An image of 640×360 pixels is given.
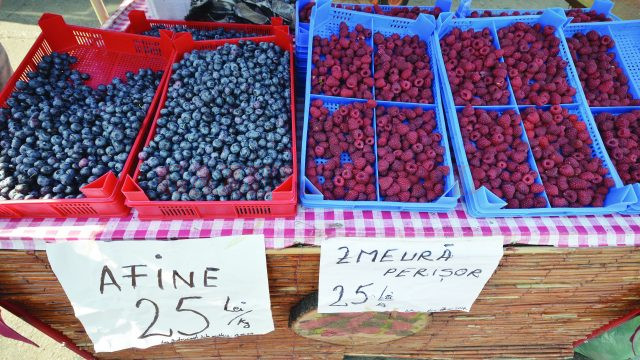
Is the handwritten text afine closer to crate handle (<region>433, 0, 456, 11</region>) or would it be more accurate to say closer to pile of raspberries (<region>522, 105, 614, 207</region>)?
pile of raspberries (<region>522, 105, 614, 207</region>)

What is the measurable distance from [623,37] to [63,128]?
9.53ft

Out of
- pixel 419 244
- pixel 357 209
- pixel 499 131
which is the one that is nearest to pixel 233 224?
pixel 357 209

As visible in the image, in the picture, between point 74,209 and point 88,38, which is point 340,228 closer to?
point 74,209

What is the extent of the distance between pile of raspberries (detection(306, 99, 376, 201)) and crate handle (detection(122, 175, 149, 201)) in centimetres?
62

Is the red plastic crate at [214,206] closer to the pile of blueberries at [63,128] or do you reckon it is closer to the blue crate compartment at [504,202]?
the pile of blueberries at [63,128]

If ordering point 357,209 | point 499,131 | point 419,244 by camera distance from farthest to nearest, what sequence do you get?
point 499,131
point 357,209
point 419,244

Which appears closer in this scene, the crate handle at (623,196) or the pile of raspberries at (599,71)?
the crate handle at (623,196)

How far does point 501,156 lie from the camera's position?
1553mm

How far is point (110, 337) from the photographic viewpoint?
1556mm

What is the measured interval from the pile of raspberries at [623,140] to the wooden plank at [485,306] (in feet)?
1.11

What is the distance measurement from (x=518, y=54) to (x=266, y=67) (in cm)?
128

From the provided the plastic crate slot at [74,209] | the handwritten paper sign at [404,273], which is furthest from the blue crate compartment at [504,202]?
the plastic crate slot at [74,209]

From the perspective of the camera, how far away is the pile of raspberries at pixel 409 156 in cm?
146

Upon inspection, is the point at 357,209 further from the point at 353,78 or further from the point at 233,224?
the point at 353,78
